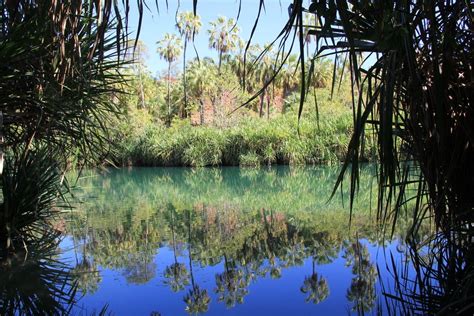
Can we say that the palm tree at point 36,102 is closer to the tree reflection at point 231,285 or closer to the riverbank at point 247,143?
the tree reflection at point 231,285

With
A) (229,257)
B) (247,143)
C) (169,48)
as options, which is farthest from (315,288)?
(169,48)

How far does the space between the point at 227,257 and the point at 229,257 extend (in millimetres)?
24

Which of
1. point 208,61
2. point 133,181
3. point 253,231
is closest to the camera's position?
point 253,231

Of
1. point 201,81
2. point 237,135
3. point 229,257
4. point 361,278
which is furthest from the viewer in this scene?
point 201,81

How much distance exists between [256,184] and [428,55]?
1336cm

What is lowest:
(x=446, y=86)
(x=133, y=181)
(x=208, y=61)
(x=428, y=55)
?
(x=133, y=181)

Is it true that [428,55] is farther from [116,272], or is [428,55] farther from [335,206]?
[335,206]

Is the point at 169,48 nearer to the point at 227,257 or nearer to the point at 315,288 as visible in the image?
the point at 227,257

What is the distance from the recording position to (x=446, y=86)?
274 cm

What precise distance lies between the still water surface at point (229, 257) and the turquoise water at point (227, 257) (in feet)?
0.04

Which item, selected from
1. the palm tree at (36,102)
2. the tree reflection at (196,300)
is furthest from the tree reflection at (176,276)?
the palm tree at (36,102)

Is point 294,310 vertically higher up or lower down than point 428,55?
lower down

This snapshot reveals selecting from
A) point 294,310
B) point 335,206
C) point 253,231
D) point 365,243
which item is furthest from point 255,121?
point 294,310

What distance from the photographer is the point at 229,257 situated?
598cm
